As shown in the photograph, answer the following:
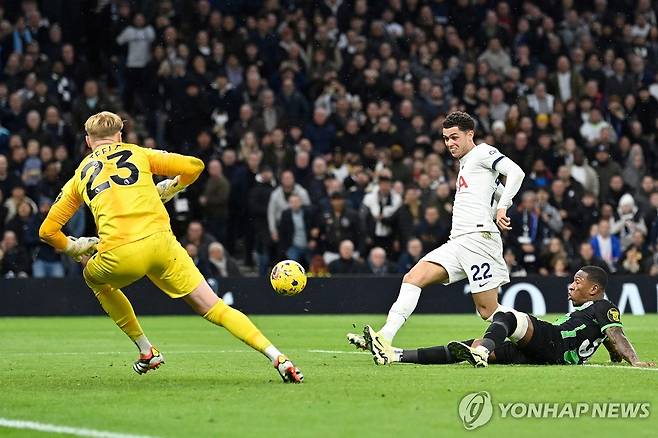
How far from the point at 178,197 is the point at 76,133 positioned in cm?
222

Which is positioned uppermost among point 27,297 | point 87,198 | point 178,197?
point 87,198

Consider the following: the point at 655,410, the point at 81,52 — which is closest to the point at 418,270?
the point at 655,410

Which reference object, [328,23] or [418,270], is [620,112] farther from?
[418,270]

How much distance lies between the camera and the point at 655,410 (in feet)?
25.7

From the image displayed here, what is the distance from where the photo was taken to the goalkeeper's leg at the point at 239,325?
9.19 metres

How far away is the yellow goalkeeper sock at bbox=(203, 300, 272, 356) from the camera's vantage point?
Answer: 30.2 ft

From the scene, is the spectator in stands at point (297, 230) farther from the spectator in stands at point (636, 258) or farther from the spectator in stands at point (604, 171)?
the spectator in stands at point (604, 171)

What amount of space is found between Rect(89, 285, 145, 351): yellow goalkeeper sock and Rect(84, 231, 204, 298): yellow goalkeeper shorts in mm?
594

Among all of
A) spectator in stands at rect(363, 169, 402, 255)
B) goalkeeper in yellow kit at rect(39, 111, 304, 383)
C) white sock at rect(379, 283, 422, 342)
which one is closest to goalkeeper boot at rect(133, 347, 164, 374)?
goalkeeper in yellow kit at rect(39, 111, 304, 383)

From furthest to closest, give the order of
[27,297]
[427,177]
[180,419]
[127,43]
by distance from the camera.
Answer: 1. [127,43]
2. [427,177]
3. [27,297]
4. [180,419]

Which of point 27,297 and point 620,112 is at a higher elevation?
point 620,112

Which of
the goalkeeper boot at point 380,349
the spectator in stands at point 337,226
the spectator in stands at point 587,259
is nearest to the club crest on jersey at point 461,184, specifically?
the goalkeeper boot at point 380,349

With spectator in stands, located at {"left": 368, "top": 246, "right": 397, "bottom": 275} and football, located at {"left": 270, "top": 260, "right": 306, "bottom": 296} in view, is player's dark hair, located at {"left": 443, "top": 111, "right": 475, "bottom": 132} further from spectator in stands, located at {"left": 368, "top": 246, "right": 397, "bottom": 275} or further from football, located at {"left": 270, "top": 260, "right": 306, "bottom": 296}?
spectator in stands, located at {"left": 368, "top": 246, "right": 397, "bottom": 275}

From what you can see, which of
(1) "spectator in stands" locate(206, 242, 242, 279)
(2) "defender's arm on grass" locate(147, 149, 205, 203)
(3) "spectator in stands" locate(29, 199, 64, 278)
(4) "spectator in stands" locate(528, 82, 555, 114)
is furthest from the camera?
(4) "spectator in stands" locate(528, 82, 555, 114)
